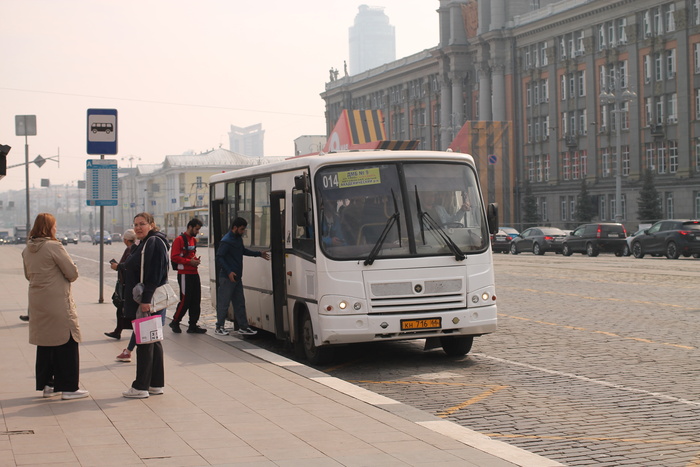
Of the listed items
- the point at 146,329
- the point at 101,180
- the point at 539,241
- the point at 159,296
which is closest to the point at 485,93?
the point at 539,241

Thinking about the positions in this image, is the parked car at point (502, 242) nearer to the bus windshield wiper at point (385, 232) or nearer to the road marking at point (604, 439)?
the bus windshield wiper at point (385, 232)

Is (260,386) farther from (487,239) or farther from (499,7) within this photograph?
(499,7)

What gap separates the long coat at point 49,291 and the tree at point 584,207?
67399mm

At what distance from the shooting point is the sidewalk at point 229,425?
698 centimetres

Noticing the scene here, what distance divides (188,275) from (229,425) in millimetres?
8171

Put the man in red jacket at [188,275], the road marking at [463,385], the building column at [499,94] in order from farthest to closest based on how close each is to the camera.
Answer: the building column at [499,94] < the man in red jacket at [188,275] < the road marking at [463,385]

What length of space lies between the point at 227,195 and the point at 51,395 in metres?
7.35

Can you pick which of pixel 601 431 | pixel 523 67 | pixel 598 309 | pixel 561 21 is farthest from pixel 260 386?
pixel 523 67

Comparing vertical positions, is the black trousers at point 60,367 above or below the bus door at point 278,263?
below

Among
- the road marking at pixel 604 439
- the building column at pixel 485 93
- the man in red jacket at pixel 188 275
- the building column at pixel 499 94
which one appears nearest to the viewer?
the road marking at pixel 604 439

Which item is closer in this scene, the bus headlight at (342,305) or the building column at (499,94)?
the bus headlight at (342,305)

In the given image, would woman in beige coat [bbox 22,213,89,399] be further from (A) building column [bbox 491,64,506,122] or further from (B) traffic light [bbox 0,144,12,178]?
(A) building column [bbox 491,64,506,122]

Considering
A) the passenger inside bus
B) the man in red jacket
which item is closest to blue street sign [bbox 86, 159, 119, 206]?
the man in red jacket

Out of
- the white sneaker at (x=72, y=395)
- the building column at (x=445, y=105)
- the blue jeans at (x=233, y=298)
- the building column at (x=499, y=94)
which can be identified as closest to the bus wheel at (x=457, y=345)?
the blue jeans at (x=233, y=298)
